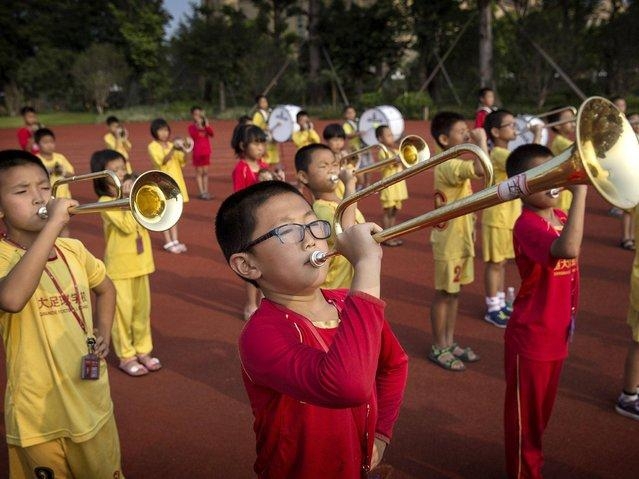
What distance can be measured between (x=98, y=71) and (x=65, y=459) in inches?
1506

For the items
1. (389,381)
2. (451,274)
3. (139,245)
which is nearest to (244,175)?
(139,245)

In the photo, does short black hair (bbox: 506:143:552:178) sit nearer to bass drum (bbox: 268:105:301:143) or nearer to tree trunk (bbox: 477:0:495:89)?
bass drum (bbox: 268:105:301:143)

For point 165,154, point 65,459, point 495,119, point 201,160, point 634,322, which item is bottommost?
point 65,459

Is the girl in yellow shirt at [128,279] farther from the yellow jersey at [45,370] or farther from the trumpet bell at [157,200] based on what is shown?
→ the yellow jersey at [45,370]

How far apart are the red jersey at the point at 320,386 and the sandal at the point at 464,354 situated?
269cm

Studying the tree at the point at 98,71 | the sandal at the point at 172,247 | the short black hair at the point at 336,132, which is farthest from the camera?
the tree at the point at 98,71

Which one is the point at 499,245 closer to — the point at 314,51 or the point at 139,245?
the point at 139,245

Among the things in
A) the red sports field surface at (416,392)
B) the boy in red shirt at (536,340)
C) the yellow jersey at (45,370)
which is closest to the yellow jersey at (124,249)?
the red sports field surface at (416,392)

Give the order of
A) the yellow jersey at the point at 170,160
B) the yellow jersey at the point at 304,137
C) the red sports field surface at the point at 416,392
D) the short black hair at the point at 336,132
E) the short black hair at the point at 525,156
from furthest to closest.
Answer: the yellow jersey at the point at 304,137
the yellow jersey at the point at 170,160
the short black hair at the point at 336,132
the red sports field surface at the point at 416,392
the short black hair at the point at 525,156

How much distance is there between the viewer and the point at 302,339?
72.8 inches

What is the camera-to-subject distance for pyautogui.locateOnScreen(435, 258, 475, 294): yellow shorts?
4578mm

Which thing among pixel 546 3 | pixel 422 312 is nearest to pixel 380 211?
pixel 422 312

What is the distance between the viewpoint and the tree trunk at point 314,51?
31.2 metres

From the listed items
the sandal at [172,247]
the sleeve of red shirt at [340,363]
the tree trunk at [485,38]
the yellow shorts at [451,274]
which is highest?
the tree trunk at [485,38]
